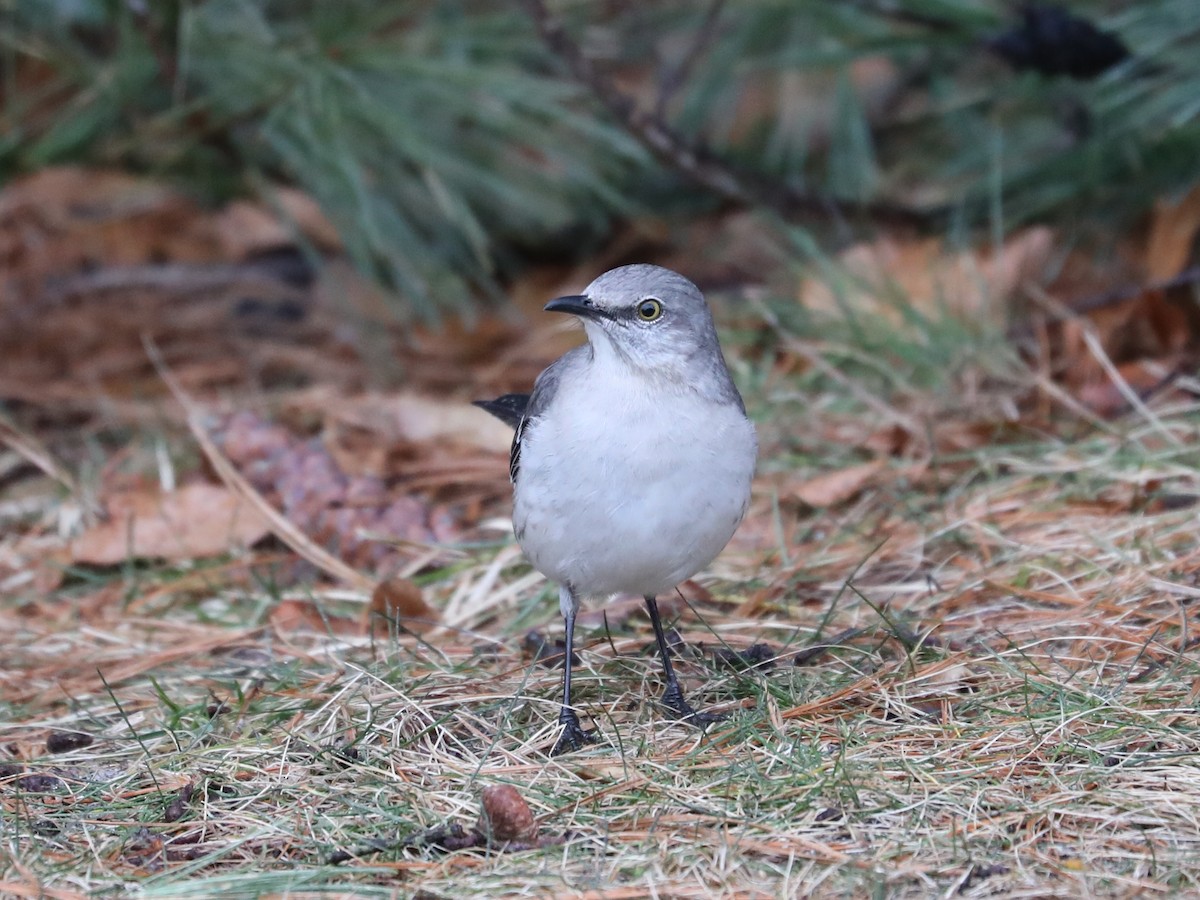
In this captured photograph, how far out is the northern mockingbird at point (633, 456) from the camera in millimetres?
3361

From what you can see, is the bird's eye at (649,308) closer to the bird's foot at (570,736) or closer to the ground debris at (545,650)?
the ground debris at (545,650)

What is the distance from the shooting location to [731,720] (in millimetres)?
3314

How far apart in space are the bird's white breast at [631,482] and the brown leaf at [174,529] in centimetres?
172

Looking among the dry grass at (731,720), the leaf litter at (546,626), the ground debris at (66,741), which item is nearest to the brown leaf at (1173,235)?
the leaf litter at (546,626)

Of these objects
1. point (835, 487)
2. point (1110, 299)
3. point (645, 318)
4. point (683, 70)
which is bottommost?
point (835, 487)

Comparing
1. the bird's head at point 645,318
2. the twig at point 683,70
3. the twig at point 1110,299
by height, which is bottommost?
the twig at point 1110,299

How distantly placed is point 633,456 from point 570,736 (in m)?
0.71

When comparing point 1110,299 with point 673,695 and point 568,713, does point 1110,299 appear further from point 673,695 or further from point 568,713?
point 568,713

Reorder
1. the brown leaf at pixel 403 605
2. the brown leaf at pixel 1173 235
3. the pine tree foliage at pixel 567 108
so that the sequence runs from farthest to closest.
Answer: the brown leaf at pixel 1173 235 < the pine tree foliage at pixel 567 108 < the brown leaf at pixel 403 605

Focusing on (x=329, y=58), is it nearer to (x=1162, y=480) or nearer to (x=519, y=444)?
(x=519, y=444)

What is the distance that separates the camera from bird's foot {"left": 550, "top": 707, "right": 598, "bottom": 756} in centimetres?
326

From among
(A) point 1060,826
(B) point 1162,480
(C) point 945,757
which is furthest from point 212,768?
(B) point 1162,480

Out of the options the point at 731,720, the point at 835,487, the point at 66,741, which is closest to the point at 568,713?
the point at 731,720

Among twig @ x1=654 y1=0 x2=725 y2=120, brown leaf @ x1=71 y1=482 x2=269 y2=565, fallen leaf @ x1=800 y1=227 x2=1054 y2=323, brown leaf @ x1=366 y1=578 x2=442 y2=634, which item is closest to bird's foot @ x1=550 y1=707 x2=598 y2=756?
brown leaf @ x1=366 y1=578 x2=442 y2=634
